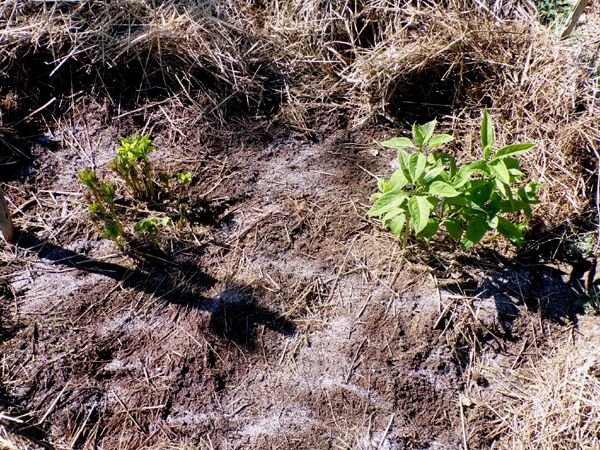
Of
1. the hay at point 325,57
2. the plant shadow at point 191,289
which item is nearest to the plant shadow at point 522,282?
the hay at point 325,57

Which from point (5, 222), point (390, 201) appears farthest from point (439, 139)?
point (5, 222)

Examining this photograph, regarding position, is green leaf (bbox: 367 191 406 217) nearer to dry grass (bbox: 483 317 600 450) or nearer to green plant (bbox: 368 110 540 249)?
green plant (bbox: 368 110 540 249)

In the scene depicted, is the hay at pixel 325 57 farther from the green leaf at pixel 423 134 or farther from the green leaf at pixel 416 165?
the green leaf at pixel 416 165

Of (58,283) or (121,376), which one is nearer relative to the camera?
(121,376)

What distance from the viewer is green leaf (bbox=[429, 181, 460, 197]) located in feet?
6.03

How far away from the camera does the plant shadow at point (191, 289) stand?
2123mm

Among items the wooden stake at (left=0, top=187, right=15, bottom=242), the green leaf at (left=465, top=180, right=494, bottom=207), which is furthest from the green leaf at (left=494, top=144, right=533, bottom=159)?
the wooden stake at (left=0, top=187, right=15, bottom=242)

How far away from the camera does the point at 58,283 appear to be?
2.21 metres

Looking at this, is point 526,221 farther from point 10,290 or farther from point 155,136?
point 10,290

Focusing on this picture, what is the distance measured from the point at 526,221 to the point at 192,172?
160cm

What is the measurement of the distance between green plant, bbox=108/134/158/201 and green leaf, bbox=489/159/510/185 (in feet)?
4.65

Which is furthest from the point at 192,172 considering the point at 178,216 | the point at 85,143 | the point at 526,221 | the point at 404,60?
the point at 526,221

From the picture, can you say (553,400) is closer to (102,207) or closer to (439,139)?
(439,139)

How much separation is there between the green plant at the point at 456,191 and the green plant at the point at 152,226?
93cm
